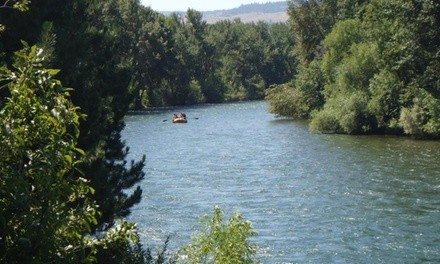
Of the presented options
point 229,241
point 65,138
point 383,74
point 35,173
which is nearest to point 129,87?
point 229,241

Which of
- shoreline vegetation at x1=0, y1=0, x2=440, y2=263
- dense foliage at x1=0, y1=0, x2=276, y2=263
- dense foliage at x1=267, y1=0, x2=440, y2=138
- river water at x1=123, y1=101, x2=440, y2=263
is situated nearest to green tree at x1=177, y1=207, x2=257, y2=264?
shoreline vegetation at x1=0, y1=0, x2=440, y2=263

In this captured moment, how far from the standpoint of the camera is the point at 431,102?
4303 cm

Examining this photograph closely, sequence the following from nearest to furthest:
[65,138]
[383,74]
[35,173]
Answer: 1. [35,173]
2. [65,138]
3. [383,74]

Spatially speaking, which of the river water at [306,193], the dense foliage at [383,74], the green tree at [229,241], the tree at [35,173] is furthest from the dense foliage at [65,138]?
the dense foliage at [383,74]

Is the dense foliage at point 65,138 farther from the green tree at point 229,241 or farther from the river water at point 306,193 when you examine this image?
the river water at point 306,193

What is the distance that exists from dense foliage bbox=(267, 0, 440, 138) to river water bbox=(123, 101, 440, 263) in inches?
75.0

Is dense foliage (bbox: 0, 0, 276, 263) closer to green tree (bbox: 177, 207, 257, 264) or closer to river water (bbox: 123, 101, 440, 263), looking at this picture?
green tree (bbox: 177, 207, 257, 264)

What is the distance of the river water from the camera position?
20.4 meters

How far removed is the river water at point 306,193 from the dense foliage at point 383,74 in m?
1.91

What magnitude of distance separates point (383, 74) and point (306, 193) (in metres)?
22.4

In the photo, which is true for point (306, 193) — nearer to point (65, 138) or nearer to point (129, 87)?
point (129, 87)

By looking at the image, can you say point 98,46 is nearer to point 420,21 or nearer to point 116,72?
point 116,72

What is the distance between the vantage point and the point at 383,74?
48.3 meters

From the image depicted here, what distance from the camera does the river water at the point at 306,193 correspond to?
66.8 ft
